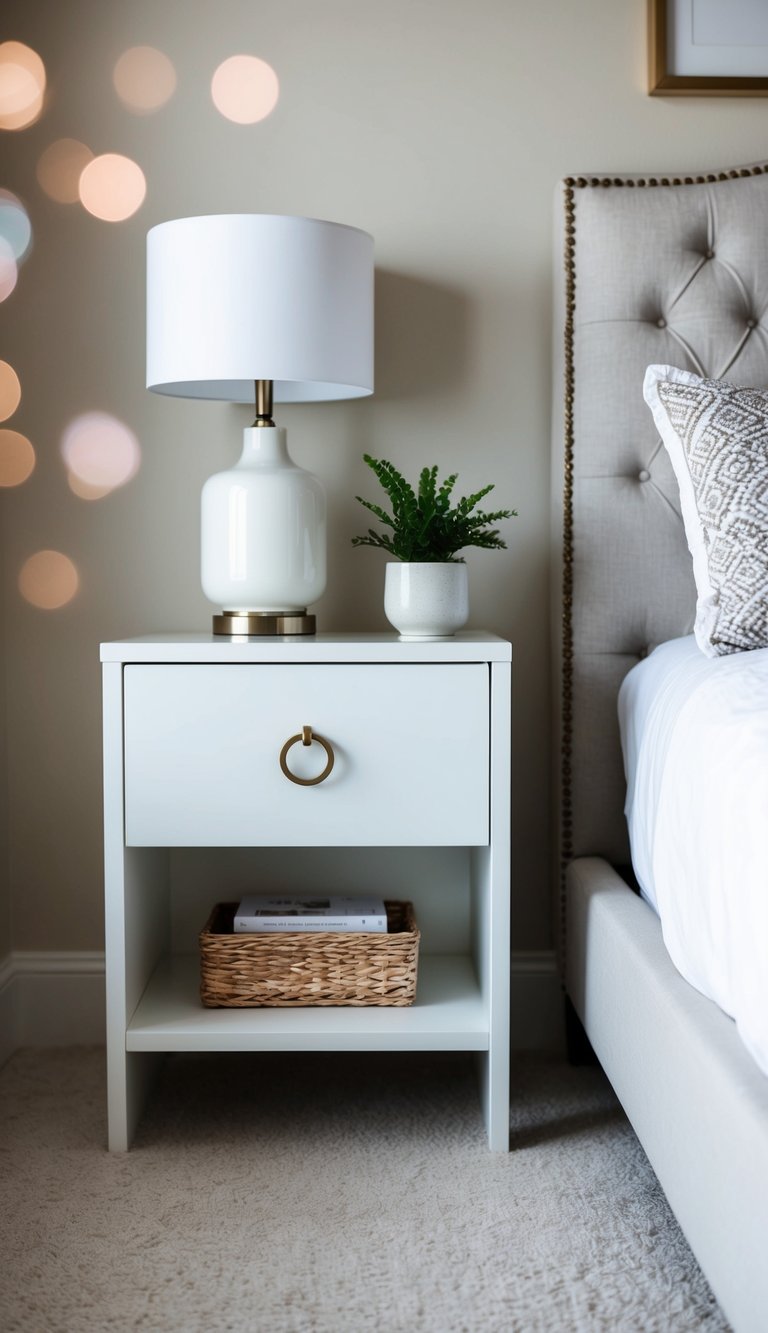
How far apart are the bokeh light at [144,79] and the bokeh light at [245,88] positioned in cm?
7

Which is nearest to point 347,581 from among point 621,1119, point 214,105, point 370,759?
point 370,759

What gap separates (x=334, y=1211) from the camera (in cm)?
128

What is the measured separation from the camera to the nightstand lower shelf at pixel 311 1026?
1.41 meters

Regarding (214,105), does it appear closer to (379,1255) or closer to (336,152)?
(336,152)

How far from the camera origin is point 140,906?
5.00 feet

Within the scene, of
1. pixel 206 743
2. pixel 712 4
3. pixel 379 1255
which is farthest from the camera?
pixel 712 4

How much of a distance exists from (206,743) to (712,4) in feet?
4.49

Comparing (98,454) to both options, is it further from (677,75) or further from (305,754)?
(677,75)

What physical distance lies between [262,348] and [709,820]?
826mm

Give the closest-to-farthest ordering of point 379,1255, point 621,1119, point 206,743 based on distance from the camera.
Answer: point 379,1255, point 206,743, point 621,1119

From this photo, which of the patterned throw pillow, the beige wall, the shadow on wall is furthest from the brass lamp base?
the patterned throw pillow

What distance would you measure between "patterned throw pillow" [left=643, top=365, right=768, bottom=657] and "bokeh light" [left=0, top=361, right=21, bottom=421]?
976 millimetres

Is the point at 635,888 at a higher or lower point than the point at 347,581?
lower

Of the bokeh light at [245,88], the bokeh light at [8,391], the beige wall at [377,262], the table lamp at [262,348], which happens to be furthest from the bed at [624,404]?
the bokeh light at [8,391]
